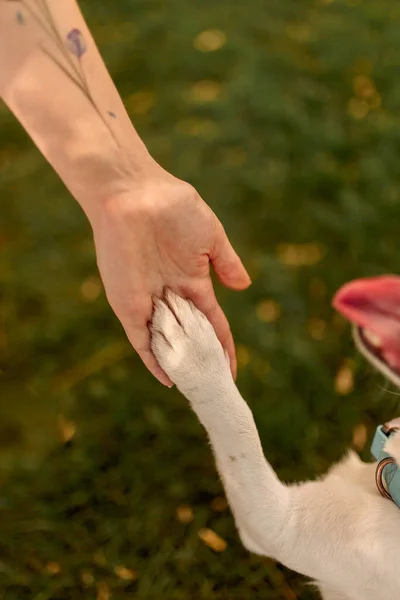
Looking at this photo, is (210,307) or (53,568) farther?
(53,568)

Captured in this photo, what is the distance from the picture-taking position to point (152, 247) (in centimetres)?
149

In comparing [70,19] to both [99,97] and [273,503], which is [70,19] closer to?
[99,97]

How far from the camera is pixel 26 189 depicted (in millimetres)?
2301

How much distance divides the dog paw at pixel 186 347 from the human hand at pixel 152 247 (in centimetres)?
4

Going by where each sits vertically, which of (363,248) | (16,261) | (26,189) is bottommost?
Result: (363,248)

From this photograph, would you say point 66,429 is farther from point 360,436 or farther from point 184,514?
point 360,436

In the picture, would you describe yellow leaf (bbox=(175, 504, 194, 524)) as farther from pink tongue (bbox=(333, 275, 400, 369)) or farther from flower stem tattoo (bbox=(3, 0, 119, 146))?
Answer: flower stem tattoo (bbox=(3, 0, 119, 146))

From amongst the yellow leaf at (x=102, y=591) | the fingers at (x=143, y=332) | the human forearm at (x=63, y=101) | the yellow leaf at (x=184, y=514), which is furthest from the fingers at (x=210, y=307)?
the yellow leaf at (x=102, y=591)

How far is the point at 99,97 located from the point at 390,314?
916 mm

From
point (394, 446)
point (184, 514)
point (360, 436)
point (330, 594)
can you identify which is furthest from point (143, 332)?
point (360, 436)

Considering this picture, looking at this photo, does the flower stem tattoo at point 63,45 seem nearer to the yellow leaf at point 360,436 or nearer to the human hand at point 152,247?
the human hand at point 152,247

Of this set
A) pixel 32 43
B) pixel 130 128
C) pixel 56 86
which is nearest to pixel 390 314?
pixel 130 128

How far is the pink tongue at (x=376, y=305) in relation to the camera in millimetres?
1253

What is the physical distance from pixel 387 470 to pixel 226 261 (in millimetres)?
680
